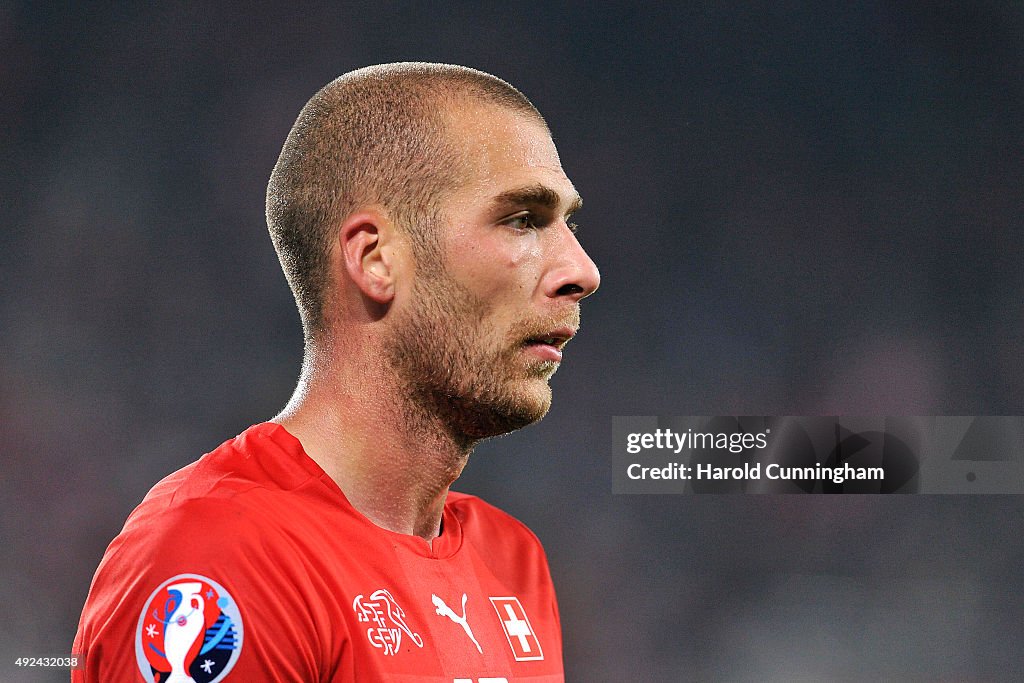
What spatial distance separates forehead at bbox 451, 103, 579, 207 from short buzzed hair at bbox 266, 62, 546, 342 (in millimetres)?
18

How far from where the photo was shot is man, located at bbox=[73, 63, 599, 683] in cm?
152

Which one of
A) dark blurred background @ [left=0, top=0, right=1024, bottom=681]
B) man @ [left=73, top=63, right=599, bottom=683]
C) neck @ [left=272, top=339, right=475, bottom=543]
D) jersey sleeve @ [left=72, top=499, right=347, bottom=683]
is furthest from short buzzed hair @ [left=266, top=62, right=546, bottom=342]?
dark blurred background @ [left=0, top=0, right=1024, bottom=681]

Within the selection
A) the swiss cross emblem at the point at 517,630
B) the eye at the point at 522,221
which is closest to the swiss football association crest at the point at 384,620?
the swiss cross emblem at the point at 517,630

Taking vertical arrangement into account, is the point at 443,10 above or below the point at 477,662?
above

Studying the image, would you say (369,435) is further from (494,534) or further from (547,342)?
(494,534)

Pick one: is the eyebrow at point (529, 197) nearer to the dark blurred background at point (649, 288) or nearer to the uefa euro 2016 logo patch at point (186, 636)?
the uefa euro 2016 logo patch at point (186, 636)

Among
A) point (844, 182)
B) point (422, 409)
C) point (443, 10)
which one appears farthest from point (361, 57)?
point (422, 409)

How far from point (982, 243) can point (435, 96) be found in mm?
2498

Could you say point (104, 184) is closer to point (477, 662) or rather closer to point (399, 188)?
point (399, 188)

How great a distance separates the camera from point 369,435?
1.65 metres

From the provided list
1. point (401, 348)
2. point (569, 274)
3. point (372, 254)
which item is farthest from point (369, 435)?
point (569, 274)

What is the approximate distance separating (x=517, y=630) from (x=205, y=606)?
2.10 feet

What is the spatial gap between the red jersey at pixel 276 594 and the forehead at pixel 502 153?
1.59ft

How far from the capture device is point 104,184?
346cm
